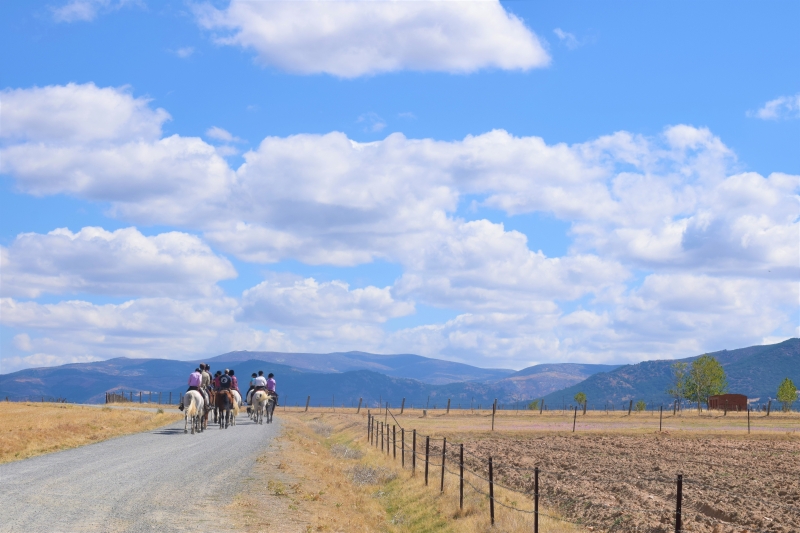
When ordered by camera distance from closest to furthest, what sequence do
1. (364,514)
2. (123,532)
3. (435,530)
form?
(123,532) → (435,530) → (364,514)

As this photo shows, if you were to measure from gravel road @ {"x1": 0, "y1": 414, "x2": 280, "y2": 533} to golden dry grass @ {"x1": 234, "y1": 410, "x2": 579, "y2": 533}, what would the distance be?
1179mm

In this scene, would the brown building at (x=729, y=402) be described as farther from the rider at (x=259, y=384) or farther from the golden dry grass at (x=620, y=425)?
the rider at (x=259, y=384)

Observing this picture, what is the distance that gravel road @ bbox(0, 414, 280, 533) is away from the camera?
1734 cm

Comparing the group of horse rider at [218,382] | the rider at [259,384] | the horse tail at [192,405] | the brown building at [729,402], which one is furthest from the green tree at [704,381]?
the horse tail at [192,405]

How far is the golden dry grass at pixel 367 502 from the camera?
63.0 ft

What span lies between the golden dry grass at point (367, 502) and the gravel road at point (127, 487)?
1.18 m

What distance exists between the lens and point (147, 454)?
31.0 m

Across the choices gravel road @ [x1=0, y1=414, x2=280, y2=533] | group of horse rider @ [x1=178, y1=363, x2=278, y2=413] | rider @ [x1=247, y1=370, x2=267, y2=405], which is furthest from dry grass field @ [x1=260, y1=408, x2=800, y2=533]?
rider @ [x1=247, y1=370, x2=267, y2=405]

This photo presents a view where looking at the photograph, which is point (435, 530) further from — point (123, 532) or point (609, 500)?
point (123, 532)

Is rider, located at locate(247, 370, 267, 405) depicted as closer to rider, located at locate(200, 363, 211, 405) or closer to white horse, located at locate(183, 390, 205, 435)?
rider, located at locate(200, 363, 211, 405)

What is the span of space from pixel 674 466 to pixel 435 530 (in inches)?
636

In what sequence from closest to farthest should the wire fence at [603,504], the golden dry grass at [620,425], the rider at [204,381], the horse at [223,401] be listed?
the wire fence at [603,504], the rider at [204,381], the horse at [223,401], the golden dry grass at [620,425]

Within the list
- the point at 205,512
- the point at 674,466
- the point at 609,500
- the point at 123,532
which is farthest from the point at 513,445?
the point at 123,532

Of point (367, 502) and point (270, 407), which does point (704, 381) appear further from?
point (367, 502)
